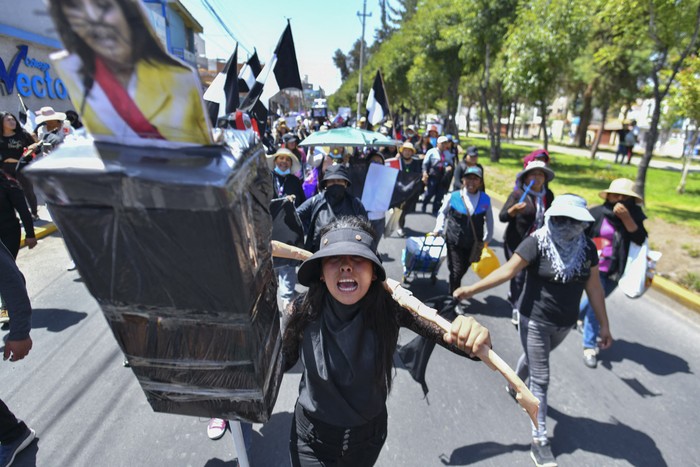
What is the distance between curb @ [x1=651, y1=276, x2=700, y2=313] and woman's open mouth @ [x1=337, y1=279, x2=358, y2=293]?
200 inches

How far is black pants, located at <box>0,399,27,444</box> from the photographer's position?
2453mm

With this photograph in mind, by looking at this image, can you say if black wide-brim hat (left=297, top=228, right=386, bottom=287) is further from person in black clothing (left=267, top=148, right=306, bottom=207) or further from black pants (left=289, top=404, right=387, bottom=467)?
person in black clothing (left=267, top=148, right=306, bottom=207)

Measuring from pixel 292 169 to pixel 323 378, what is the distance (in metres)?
3.88

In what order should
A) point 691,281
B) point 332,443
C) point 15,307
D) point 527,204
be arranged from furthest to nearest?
point 691,281 → point 527,204 → point 15,307 → point 332,443

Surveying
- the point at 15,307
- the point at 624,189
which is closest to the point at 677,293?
the point at 624,189

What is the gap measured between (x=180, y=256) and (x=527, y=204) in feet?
13.1

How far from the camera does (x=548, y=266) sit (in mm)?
2680

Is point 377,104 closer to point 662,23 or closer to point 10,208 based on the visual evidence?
point 662,23

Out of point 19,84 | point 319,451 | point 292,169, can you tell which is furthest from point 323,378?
point 19,84

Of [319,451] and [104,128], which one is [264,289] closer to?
[104,128]

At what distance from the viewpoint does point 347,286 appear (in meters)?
1.55

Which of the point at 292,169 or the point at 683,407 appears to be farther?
the point at 292,169

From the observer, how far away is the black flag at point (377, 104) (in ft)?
26.6

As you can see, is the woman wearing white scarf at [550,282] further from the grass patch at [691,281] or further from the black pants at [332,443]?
the grass patch at [691,281]
